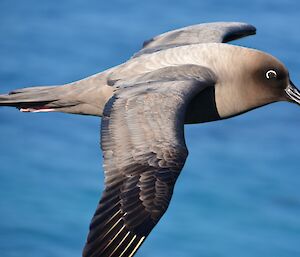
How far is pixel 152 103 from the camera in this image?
40.4ft

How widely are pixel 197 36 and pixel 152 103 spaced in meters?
2.71

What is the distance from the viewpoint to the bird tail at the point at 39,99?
44.0 feet

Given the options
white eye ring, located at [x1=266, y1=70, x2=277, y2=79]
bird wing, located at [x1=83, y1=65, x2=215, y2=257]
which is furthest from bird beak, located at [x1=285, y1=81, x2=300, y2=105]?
bird wing, located at [x1=83, y1=65, x2=215, y2=257]

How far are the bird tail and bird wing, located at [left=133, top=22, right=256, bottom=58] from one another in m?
1.33

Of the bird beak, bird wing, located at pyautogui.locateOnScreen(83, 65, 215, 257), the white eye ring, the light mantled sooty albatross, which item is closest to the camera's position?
bird wing, located at pyautogui.locateOnScreen(83, 65, 215, 257)

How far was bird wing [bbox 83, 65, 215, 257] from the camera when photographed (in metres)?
11.2

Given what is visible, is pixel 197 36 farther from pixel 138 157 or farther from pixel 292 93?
pixel 138 157

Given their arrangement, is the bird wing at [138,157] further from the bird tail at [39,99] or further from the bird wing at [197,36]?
the bird wing at [197,36]

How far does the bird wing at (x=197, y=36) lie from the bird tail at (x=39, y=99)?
1.33 metres

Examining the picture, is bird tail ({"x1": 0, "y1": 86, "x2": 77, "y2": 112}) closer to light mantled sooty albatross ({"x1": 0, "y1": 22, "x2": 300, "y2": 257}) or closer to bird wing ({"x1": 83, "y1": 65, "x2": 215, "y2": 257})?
light mantled sooty albatross ({"x1": 0, "y1": 22, "x2": 300, "y2": 257})

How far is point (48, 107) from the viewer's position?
44.4 feet

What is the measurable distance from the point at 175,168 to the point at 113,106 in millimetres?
1024

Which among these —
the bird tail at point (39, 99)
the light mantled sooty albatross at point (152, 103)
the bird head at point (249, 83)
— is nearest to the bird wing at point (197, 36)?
the light mantled sooty albatross at point (152, 103)

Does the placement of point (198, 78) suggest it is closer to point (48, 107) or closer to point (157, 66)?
point (157, 66)
